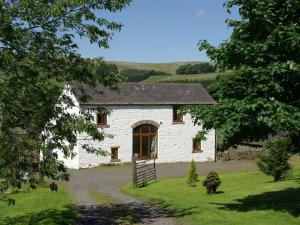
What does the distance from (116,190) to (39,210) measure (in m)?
A: 10.5

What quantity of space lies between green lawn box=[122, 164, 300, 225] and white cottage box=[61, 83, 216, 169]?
12.4 meters

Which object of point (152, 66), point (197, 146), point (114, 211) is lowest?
point (114, 211)

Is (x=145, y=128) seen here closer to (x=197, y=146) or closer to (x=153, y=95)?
(x=153, y=95)

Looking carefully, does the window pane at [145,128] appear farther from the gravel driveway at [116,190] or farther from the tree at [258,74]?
the tree at [258,74]

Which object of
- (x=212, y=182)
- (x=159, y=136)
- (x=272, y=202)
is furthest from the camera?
(x=159, y=136)

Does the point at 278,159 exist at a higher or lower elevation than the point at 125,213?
higher

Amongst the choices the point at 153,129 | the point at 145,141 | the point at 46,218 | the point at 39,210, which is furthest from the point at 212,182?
the point at 153,129

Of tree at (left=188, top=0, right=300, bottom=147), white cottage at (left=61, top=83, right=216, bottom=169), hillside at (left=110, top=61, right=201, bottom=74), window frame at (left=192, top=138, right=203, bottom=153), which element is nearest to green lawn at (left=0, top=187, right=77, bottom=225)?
tree at (left=188, top=0, right=300, bottom=147)

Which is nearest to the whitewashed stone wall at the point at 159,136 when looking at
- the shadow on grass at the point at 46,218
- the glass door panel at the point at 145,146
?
the glass door panel at the point at 145,146

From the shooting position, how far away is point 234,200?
76.7 feet

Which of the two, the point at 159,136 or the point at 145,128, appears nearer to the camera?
the point at 145,128

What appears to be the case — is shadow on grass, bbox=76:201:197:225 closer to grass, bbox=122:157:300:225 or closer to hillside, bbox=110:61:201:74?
grass, bbox=122:157:300:225

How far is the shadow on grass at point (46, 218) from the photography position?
18.2 metres

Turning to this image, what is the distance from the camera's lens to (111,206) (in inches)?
893
